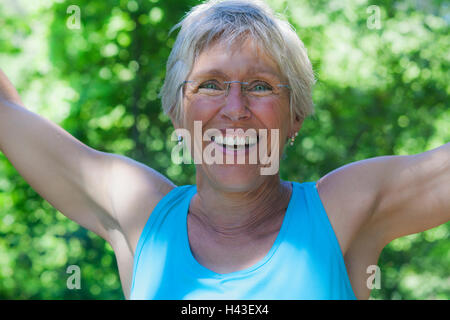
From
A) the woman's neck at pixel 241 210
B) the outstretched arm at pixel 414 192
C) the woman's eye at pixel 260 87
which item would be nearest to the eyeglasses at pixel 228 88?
the woman's eye at pixel 260 87

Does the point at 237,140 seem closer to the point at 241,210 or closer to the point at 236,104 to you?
the point at 236,104

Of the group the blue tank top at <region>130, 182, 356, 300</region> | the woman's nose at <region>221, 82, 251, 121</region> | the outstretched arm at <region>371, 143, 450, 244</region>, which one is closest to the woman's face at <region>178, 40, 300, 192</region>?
the woman's nose at <region>221, 82, 251, 121</region>

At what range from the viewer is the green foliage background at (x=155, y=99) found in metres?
2.79

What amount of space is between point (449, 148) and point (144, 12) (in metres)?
1.93

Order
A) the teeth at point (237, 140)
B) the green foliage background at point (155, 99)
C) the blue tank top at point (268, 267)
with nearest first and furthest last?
the blue tank top at point (268, 267), the teeth at point (237, 140), the green foliage background at point (155, 99)

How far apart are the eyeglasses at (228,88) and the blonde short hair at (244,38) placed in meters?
0.06

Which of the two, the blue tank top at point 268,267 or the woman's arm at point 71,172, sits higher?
the woman's arm at point 71,172

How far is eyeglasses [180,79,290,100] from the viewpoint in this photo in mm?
1562

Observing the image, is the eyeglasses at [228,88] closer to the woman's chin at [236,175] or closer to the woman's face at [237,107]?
the woman's face at [237,107]

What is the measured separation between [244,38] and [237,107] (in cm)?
22

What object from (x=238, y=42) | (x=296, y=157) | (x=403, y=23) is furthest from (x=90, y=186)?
(x=403, y=23)

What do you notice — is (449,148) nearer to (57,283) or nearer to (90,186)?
(90,186)

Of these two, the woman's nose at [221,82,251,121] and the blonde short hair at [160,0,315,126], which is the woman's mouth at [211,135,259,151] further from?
the blonde short hair at [160,0,315,126]

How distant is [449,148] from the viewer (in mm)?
1475
